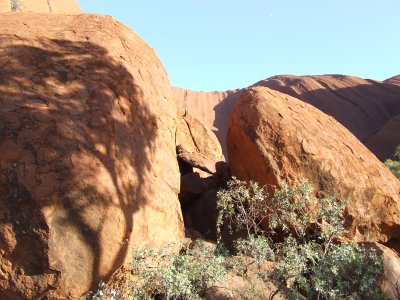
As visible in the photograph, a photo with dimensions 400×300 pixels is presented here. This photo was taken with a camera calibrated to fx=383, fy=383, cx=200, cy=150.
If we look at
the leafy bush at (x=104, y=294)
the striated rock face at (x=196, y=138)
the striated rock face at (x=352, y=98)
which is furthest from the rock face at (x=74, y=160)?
the striated rock face at (x=352, y=98)

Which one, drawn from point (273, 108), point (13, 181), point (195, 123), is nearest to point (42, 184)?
point (13, 181)

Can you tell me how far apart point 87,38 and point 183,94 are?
127 ft

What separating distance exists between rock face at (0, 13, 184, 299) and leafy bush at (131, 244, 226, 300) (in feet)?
0.98

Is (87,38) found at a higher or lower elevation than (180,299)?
higher

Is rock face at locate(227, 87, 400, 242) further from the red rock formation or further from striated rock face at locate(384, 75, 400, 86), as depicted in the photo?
striated rock face at locate(384, 75, 400, 86)

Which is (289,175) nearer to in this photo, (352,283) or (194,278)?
(352,283)

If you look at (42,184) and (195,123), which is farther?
(195,123)

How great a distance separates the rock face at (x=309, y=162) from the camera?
7.02 metres

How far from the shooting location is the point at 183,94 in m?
44.6

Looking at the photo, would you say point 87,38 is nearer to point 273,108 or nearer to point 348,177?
point 273,108

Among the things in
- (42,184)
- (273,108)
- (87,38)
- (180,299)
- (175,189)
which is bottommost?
(180,299)

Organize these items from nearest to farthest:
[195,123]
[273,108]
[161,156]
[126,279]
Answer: [126,279] < [161,156] < [273,108] < [195,123]

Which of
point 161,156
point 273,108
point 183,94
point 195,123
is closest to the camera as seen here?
point 161,156

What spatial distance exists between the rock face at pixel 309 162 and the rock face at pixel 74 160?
5.92 ft
